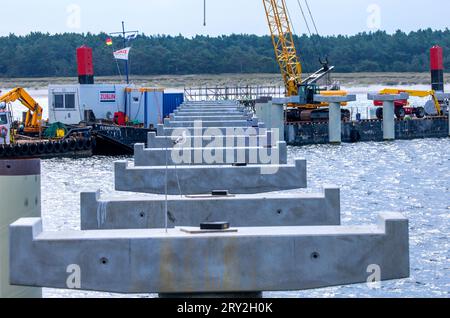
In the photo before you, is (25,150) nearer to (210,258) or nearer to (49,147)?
(49,147)

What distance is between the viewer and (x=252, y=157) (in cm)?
2998

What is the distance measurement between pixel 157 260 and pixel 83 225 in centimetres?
519

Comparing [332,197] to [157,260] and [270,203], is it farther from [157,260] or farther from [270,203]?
[157,260]

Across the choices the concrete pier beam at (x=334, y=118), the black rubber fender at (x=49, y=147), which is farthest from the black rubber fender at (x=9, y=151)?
the concrete pier beam at (x=334, y=118)

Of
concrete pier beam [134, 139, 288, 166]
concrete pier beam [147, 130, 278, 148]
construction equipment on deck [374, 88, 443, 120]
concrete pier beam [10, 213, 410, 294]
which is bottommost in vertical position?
concrete pier beam [10, 213, 410, 294]

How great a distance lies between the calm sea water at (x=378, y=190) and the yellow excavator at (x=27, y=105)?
7.50m

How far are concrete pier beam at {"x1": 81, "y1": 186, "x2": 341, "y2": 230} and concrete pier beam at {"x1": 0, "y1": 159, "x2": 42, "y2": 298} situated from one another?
195 inches

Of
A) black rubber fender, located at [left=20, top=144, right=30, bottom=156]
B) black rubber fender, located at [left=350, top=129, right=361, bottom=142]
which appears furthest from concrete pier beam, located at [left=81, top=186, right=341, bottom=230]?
black rubber fender, located at [left=350, top=129, right=361, bottom=142]

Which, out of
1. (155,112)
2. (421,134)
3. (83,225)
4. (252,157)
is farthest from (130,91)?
(83,225)

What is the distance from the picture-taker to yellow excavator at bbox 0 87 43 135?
111 metres

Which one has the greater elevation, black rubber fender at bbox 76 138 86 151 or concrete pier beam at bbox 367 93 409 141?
concrete pier beam at bbox 367 93 409 141

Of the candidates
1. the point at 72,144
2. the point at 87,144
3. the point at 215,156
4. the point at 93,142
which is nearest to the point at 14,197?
the point at 215,156

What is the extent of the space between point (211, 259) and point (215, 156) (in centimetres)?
1460

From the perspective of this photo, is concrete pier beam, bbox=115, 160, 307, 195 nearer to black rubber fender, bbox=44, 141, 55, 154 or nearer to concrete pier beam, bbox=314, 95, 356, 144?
black rubber fender, bbox=44, 141, 55, 154
